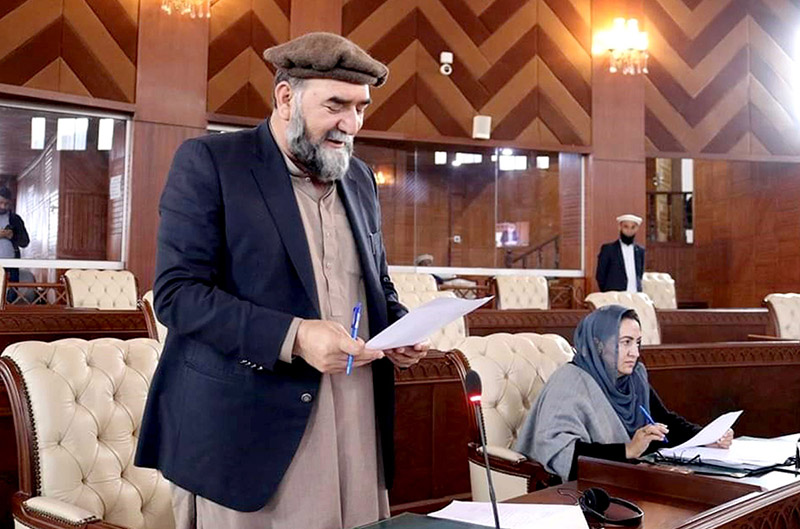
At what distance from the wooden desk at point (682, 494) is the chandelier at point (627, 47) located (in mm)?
7488

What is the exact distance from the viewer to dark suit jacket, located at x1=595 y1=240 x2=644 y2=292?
7575 millimetres

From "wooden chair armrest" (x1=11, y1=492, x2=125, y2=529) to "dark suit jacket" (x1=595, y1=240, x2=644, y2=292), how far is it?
639 cm

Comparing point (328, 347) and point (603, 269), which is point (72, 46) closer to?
point (603, 269)

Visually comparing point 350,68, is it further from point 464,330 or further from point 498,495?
point 464,330

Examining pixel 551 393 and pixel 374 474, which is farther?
pixel 551 393

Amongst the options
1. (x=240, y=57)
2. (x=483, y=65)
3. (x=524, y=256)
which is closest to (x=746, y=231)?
(x=524, y=256)

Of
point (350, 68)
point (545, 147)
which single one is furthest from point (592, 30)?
point (350, 68)

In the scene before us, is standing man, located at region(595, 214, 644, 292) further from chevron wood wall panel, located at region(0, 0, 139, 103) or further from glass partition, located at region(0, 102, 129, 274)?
chevron wood wall panel, located at region(0, 0, 139, 103)

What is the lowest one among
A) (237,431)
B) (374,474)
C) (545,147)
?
(374,474)

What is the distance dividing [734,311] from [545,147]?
9.98 feet

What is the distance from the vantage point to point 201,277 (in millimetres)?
1369

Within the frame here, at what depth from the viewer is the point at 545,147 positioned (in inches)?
351

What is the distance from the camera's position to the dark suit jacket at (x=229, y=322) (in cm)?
A: 133

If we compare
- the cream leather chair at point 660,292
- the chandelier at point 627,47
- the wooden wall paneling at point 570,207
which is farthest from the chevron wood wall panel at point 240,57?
the cream leather chair at point 660,292
